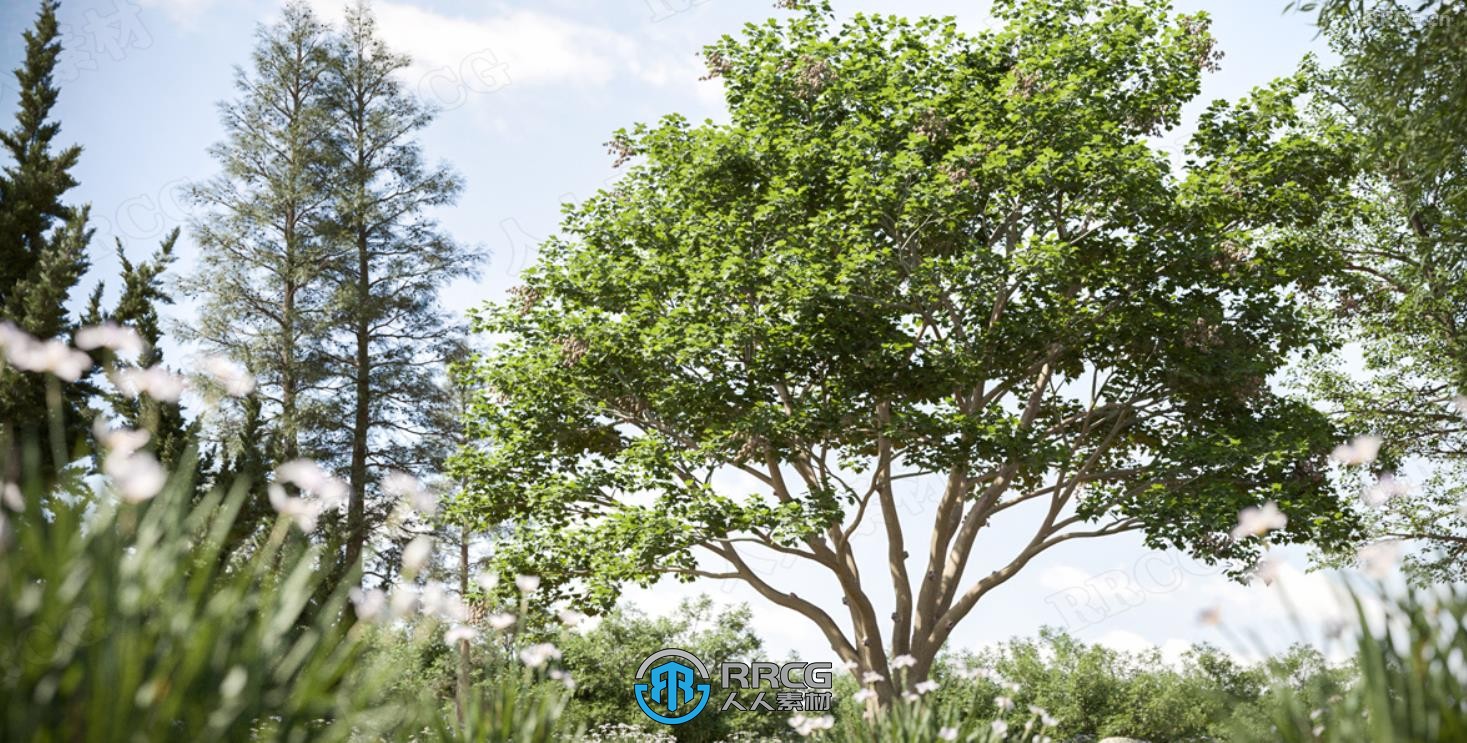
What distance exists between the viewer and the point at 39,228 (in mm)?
16391

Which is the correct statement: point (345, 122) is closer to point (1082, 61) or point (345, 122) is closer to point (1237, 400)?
point (1082, 61)

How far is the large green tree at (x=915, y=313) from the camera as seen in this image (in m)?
13.1

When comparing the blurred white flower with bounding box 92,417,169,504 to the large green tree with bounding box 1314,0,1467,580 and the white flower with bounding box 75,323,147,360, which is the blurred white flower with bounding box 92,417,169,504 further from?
the large green tree with bounding box 1314,0,1467,580

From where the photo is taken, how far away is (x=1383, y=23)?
1192 centimetres

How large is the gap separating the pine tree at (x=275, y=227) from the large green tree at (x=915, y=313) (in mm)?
7442

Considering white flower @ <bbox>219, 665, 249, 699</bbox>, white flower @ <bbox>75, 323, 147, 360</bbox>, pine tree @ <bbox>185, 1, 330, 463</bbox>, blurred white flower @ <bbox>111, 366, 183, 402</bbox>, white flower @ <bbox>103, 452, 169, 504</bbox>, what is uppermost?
pine tree @ <bbox>185, 1, 330, 463</bbox>

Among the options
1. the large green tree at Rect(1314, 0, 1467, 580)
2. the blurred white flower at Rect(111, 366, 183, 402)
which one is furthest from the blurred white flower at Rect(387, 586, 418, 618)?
the large green tree at Rect(1314, 0, 1467, 580)

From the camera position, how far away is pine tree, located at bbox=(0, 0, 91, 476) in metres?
14.3

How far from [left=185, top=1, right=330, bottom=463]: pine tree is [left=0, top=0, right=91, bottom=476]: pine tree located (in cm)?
451

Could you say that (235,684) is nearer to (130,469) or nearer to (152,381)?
(130,469)

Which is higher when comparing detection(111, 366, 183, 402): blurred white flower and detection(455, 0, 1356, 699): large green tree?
detection(455, 0, 1356, 699): large green tree

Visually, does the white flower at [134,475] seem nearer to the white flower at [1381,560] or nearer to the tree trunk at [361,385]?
the white flower at [1381,560]

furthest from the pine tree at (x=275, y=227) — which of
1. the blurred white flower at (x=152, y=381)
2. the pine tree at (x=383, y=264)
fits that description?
the blurred white flower at (x=152, y=381)

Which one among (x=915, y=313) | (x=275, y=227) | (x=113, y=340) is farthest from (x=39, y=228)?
(x=113, y=340)
